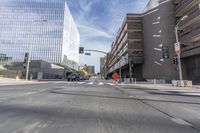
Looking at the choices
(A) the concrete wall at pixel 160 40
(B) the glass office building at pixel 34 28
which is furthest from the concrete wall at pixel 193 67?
(B) the glass office building at pixel 34 28

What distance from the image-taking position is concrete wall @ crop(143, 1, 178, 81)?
42.6 meters

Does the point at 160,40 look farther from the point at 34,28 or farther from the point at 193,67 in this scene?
the point at 34,28

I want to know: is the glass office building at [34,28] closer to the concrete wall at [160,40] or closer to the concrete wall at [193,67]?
the concrete wall at [160,40]

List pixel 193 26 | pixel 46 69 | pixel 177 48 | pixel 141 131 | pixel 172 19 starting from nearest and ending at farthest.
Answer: pixel 141 131 < pixel 177 48 < pixel 193 26 < pixel 172 19 < pixel 46 69

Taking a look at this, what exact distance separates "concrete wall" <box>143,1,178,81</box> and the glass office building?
5895 centimetres

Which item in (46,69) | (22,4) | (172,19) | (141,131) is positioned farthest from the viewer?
(22,4)

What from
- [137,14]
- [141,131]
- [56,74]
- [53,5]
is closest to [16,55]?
[56,74]

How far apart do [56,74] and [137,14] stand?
50.0 metres

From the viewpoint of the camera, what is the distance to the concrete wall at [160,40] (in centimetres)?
4259

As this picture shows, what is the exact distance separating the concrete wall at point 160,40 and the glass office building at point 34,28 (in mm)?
58949

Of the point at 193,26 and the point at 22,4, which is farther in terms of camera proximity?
the point at 22,4

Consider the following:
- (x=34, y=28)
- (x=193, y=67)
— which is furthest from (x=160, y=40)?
(x=34, y=28)

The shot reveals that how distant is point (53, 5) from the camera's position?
313ft

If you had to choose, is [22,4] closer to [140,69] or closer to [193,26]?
[140,69]
